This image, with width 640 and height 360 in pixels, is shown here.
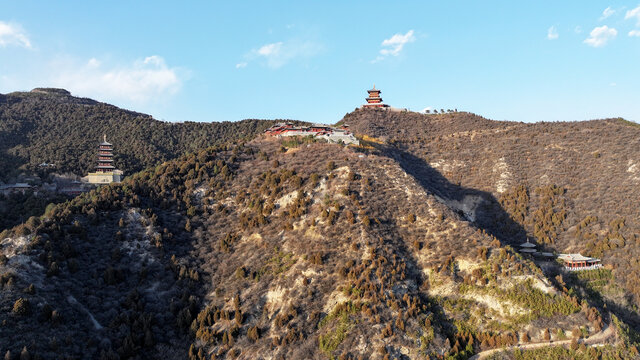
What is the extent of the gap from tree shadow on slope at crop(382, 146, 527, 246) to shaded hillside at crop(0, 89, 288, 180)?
5627 centimetres

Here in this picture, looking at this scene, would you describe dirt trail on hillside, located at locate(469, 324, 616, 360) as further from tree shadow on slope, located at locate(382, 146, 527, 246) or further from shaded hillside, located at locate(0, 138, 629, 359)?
tree shadow on slope, located at locate(382, 146, 527, 246)

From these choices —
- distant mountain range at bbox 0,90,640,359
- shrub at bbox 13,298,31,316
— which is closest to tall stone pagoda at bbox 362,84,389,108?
distant mountain range at bbox 0,90,640,359

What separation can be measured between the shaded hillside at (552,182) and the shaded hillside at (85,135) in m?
51.8

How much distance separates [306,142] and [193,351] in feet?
126

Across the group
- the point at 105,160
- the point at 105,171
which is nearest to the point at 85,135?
the point at 105,160

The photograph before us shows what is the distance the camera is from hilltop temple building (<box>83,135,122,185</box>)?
286 ft

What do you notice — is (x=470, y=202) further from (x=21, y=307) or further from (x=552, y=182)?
(x=21, y=307)

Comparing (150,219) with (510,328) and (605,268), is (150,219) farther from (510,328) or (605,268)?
(605,268)

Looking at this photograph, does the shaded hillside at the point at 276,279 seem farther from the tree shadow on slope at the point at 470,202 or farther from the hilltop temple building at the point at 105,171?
the hilltop temple building at the point at 105,171

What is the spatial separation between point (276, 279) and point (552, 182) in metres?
48.7

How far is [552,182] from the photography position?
208 ft

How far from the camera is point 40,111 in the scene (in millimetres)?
133375

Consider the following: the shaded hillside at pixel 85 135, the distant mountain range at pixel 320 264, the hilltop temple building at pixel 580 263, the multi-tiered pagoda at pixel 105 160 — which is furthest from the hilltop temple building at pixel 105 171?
the hilltop temple building at pixel 580 263

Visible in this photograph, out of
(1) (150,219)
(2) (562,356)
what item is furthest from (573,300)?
(1) (150,219)
